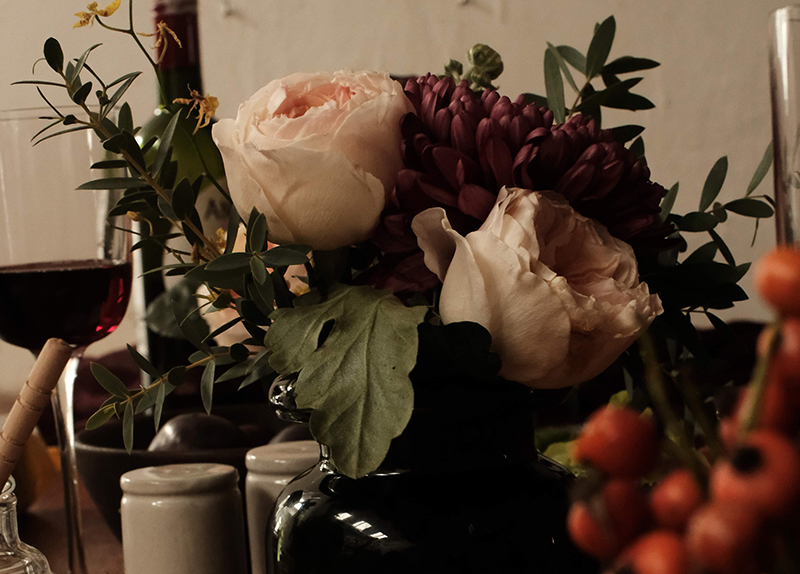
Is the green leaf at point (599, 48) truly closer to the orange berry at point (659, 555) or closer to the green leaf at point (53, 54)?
the green leaf at point (53, 54)

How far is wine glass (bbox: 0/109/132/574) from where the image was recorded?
541 mm

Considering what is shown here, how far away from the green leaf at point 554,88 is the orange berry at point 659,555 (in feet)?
1.15

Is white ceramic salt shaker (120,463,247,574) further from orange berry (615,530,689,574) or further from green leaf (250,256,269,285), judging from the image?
orange berry (615,530,689,574)

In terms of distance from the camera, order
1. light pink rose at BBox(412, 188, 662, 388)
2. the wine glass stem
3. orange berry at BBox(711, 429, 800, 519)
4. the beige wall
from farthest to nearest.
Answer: the beige wall
the wine glass stem
light pink rose at BBox(412, 188, 662, 388)
orange berry at BBox(711, 429, 800, 519)

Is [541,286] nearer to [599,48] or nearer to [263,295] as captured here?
[263,295]

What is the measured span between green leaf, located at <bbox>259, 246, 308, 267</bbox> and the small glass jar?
0.21 metres

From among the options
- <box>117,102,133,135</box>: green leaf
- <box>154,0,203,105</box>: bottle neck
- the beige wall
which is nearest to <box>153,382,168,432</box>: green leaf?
<box>117,102,133,135</box>: green leaf

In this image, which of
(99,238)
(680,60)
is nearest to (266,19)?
(680,60)

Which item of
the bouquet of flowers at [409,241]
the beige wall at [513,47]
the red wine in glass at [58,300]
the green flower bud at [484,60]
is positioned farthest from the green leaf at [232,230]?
the beige wall at [513,47]

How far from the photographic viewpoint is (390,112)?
310 mm

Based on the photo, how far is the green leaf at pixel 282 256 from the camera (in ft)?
1.00

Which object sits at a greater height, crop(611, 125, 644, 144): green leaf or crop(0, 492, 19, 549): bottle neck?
crop(611, 125, 644, 144): green leaf

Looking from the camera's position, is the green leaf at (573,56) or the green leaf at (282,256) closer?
the green leaf at (282,256)

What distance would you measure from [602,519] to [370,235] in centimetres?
22
